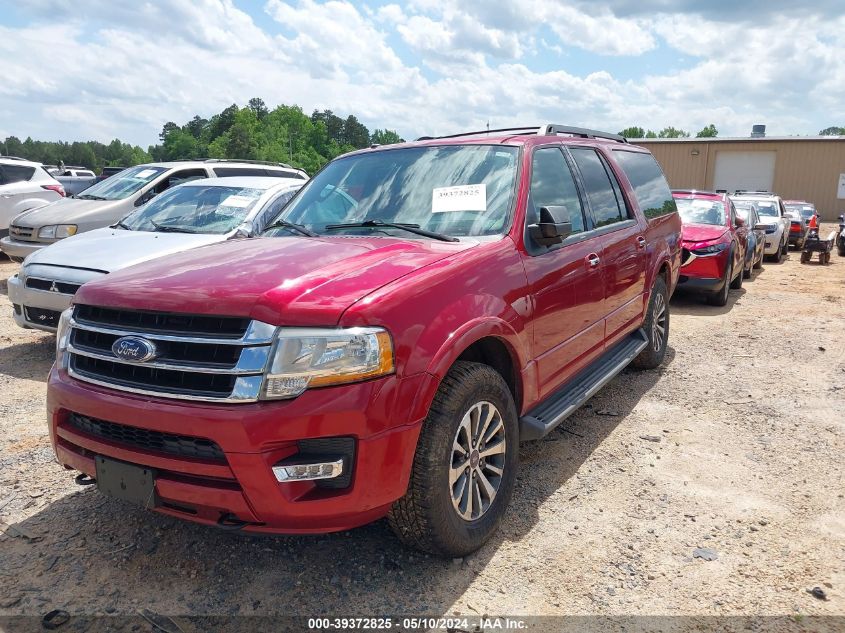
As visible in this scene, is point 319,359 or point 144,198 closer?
point 319,359

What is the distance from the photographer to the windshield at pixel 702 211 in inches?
382

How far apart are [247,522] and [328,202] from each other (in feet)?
7.01

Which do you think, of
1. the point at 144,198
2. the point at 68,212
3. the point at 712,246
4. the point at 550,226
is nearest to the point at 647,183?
the point at 550,226

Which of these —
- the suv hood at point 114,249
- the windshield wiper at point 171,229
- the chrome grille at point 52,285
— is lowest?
the chrome grille at point 52,285

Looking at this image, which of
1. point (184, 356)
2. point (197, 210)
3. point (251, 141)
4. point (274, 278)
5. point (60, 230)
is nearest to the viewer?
point (184, 356)

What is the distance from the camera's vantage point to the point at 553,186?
3.92 metres

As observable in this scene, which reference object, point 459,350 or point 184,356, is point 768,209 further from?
point 184,356

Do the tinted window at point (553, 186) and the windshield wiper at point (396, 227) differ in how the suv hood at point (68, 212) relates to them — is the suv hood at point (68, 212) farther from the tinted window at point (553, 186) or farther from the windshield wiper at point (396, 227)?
the tinted window at point (553, 186)

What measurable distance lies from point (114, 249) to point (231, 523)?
13.5 feet

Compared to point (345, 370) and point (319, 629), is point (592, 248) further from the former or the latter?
point (319, 629)

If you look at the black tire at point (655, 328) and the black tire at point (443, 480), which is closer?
the black tire at point (443, 480)

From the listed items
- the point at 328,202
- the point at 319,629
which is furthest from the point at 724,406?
the point at 319,629

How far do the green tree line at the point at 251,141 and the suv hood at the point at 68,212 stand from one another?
93.1m

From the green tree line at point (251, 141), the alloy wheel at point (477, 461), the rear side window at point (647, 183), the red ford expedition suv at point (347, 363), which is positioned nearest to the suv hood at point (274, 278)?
the red ford expedition suv at point (347, 363)
